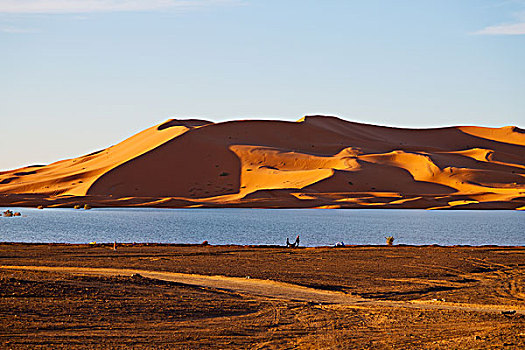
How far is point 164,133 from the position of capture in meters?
147

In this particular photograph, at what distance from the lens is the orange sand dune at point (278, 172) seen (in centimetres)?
10381

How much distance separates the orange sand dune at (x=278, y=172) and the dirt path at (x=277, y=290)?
75558 millimetres

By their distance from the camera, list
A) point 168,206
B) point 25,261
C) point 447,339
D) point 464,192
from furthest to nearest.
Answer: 1. point 464,192
2. point 168,206
3. point 25,261
4. point 447,339

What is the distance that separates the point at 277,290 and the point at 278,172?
9733 centimetres

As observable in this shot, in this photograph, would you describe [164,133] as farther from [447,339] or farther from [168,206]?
[447,339]

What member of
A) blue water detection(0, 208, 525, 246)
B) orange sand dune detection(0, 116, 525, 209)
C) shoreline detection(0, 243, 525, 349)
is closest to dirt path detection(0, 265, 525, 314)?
shoreline detection(0, 243, 525, 349)

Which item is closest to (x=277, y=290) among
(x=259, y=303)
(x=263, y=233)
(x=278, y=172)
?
(x=259, y=303)

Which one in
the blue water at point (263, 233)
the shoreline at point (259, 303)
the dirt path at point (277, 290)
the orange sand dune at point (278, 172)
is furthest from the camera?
the orange sand dune at point (278, 172)

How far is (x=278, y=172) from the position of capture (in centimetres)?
11725

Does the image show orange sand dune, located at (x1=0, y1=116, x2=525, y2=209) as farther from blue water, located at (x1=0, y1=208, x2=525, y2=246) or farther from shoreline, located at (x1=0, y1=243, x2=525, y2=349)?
shoreline, located at (x1=0, y1=243, x2=525, y2=349)

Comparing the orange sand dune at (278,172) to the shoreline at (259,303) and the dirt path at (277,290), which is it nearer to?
the shoreline at (259,303)

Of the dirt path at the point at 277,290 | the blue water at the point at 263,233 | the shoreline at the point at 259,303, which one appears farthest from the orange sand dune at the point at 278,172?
the dirt path at the point at 277,290

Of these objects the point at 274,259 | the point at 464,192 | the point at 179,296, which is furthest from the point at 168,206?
the point at 179,296

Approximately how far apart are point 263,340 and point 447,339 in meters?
3.17
